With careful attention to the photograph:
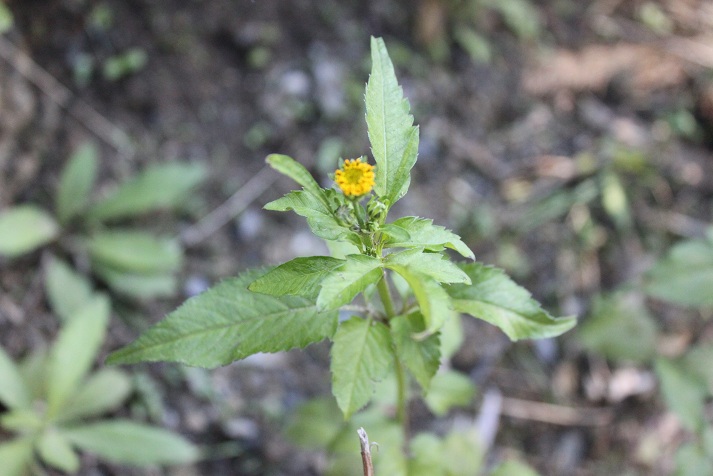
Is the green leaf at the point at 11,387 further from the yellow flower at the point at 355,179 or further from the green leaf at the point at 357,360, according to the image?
the yellow flower at the point at 355,179

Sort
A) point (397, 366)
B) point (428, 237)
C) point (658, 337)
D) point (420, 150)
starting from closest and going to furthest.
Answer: point (428, 237)
point (397, 366)
point (658, 337)
point (420, 150)

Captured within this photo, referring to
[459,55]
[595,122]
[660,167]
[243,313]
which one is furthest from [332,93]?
[243,313]

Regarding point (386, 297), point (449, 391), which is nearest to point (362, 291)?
point (386, 297)

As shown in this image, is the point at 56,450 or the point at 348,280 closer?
the point at 348,280

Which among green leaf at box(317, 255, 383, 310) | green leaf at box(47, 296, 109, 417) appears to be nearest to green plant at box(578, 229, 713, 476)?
green leaf at box(317, 255, 383, 310)

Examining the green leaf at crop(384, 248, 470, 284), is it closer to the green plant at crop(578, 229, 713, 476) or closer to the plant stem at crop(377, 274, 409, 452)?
the plant stem at crop(377, 274, 409, 452)

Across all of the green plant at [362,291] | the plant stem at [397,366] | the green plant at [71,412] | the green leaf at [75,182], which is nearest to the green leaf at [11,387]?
the green plant at [71,412]

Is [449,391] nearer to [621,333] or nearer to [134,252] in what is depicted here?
[621,333]
